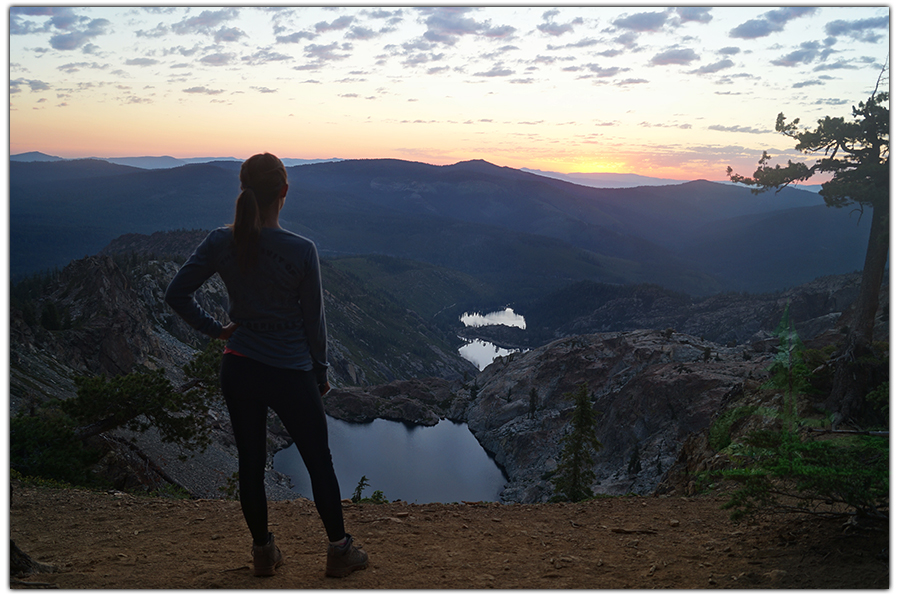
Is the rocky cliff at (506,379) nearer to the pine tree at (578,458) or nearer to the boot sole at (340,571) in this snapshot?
the pine tree at (578,458)

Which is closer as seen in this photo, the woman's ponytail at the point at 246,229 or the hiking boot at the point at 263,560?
the woman's ponytail at the point at 246,229

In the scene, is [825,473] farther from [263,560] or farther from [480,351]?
[480,351]

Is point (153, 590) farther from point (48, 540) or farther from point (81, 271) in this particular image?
point (81, 271)

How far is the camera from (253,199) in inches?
145

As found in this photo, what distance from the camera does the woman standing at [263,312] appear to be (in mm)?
3727

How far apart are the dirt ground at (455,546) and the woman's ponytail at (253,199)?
249cm

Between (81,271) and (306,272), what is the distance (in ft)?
180

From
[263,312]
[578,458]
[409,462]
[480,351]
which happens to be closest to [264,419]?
[263,312]

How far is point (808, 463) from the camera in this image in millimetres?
5184

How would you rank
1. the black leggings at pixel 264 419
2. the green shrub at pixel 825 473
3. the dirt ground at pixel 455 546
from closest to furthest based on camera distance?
1. the black leggings at pixel 264 419
2. the dirt ground at pixel 455 546
3. the green shrub at pixel 825 473

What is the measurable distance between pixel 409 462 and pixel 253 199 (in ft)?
202

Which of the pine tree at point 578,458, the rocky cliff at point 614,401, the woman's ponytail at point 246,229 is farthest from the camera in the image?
the rocky cliff at point 614,401

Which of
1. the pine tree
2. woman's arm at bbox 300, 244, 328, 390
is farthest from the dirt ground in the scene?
the pine tree

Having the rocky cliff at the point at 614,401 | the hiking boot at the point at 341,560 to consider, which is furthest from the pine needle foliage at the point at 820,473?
the rocky cliff at the point at 614,401
